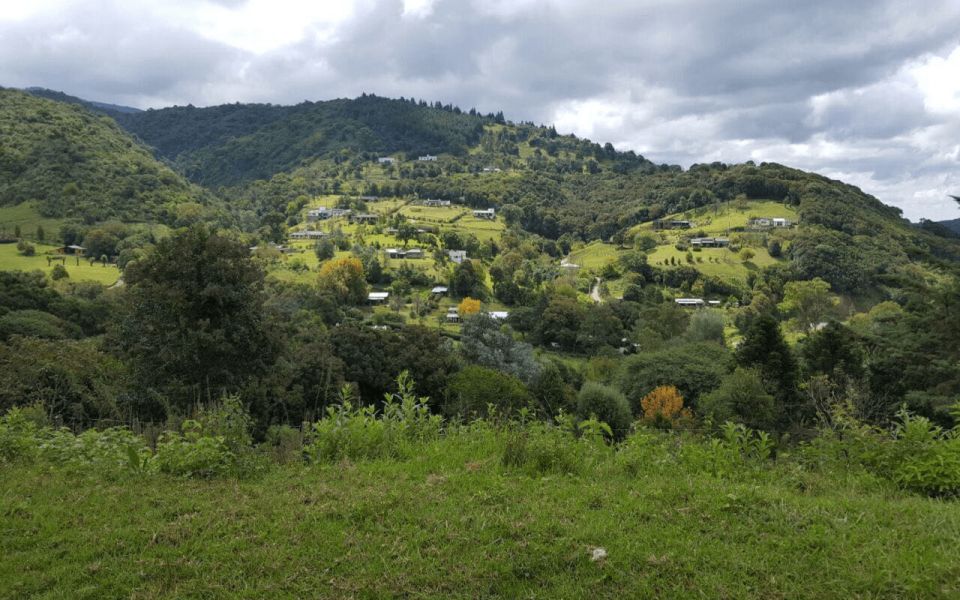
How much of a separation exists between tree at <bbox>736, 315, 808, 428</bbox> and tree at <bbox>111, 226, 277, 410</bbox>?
25.8 metres

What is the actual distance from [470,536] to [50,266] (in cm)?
7778

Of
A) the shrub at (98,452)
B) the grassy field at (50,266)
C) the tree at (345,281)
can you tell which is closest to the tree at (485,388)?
the shrub at (98,452)

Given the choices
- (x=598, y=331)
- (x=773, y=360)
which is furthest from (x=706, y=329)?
(x=773, y=360)

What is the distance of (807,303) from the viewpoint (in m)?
67.9

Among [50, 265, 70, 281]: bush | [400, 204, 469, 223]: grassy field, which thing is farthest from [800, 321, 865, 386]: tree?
[400, 204, 469, 223]: grassy field

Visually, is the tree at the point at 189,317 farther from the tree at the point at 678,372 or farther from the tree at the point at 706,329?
the tree at the point at 706,329

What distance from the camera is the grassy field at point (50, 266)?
61.9 meters

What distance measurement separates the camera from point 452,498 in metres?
4.72

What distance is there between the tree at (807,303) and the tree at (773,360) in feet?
121

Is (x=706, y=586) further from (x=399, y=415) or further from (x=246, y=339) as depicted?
(x=246, y=339)

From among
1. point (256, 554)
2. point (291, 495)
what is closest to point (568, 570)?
point (256, 554)

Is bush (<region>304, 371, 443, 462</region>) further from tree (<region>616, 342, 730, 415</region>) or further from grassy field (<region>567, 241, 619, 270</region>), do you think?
grassy field (<region>567, 241, 619, 270</region>)

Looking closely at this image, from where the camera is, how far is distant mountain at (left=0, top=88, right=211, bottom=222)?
3346 inches

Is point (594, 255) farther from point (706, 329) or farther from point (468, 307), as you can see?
point (706, 329)
